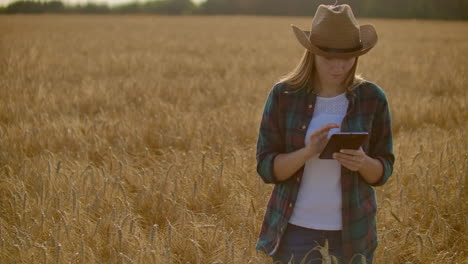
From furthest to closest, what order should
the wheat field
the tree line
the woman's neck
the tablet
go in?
the tree line, the wheat field, the woman's neck, the tablet

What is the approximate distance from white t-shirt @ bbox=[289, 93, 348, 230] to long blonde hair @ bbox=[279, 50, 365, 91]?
0.14 meters

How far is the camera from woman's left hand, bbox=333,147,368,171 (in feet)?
6.01

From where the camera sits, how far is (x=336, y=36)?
1931 mm

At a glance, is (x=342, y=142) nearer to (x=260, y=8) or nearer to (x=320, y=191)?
(x=320, y=191)

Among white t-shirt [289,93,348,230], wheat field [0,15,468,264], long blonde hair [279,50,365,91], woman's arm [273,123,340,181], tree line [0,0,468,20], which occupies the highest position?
tree line [0,0,468,20]

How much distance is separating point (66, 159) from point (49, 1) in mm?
64575

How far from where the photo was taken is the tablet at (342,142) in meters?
1.75

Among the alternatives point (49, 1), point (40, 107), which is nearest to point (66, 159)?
point (40, 107)

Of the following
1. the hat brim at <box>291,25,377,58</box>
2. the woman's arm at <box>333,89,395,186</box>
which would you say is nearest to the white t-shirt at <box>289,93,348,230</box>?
the woman's arm at <box>333,89,395,186</box>

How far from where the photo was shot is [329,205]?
79.3 inches

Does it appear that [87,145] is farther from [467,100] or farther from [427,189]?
[467,100]

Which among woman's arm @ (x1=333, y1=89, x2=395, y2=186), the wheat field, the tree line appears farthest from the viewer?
the tree line

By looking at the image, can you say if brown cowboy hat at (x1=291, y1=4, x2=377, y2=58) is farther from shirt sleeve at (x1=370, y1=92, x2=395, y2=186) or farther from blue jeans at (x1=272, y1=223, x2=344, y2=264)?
blue jeans at (x1=272, y1=223, x2=344, y2=264)

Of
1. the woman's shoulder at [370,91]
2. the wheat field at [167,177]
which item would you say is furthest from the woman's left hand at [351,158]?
the wheat field at [167,177]
